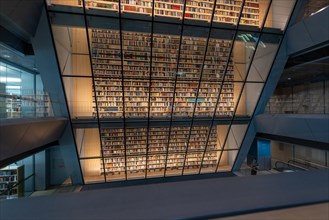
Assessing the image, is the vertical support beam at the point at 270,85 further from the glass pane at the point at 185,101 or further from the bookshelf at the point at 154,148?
the glass pane at the point at 185,101

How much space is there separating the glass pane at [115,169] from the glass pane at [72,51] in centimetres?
403

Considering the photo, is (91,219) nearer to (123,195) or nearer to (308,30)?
(123,195)

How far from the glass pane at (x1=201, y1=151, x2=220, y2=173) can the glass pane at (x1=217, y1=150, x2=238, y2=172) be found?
1.04 feet

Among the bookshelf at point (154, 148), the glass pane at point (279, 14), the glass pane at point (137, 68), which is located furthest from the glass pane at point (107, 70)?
the glass pane at point (279, 14)

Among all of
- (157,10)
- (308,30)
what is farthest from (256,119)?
(157,10)

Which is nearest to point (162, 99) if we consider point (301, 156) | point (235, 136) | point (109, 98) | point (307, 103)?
point (109, 98)

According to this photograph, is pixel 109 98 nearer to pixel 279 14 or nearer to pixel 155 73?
pixel 155 73

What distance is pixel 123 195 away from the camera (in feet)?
3.55

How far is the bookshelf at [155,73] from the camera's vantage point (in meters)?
7.30

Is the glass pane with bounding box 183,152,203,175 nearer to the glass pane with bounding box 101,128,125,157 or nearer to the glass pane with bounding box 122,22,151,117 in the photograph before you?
the glass pane with bounding box 101,128,125,157

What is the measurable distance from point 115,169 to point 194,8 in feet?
24.6

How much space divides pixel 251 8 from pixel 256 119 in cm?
460

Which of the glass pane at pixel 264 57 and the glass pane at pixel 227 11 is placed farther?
the glass pane at pixel 264 57

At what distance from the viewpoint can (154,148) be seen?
9031 millimetres
